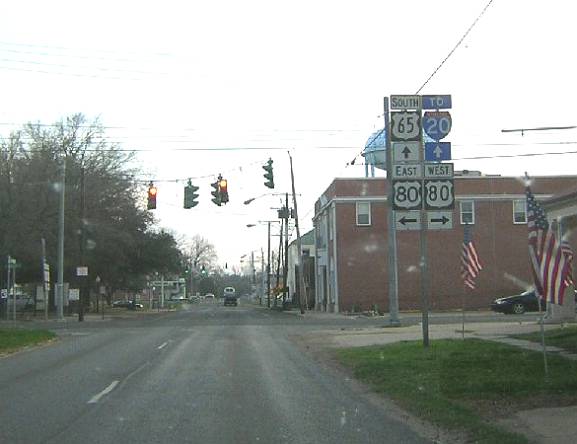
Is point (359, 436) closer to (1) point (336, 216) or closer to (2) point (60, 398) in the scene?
(2) point (60, 398)

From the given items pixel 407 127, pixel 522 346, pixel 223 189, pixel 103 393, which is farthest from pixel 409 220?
pixel 223 189

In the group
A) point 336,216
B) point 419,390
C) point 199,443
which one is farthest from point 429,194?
point 336,216

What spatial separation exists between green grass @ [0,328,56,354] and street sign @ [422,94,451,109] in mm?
13347

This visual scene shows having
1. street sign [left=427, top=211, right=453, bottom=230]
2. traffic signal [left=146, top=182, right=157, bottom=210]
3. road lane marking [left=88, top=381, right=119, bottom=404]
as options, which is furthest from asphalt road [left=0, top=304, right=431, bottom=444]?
traffic signal [left=146, top=182, right=157, bottom=210]

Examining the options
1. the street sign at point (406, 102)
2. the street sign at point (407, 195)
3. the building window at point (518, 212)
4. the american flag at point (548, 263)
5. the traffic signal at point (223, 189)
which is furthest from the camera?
the building window at point (518, 212)

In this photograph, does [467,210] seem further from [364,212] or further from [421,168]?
[421,168]

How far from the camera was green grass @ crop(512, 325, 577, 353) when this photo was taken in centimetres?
1642

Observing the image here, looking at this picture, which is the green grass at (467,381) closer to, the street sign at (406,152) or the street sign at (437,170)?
the street sign at (437,170)

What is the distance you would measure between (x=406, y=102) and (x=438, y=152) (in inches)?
58.3

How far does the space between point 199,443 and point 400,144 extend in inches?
439

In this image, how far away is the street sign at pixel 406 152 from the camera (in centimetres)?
1767

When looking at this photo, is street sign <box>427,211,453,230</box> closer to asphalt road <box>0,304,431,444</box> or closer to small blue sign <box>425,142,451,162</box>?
small blue sign <box>425,142,451,162</box>

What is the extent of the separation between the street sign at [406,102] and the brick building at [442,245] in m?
31.1

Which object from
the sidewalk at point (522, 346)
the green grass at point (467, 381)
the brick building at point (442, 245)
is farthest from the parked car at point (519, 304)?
the green grass at point (467, 381)
